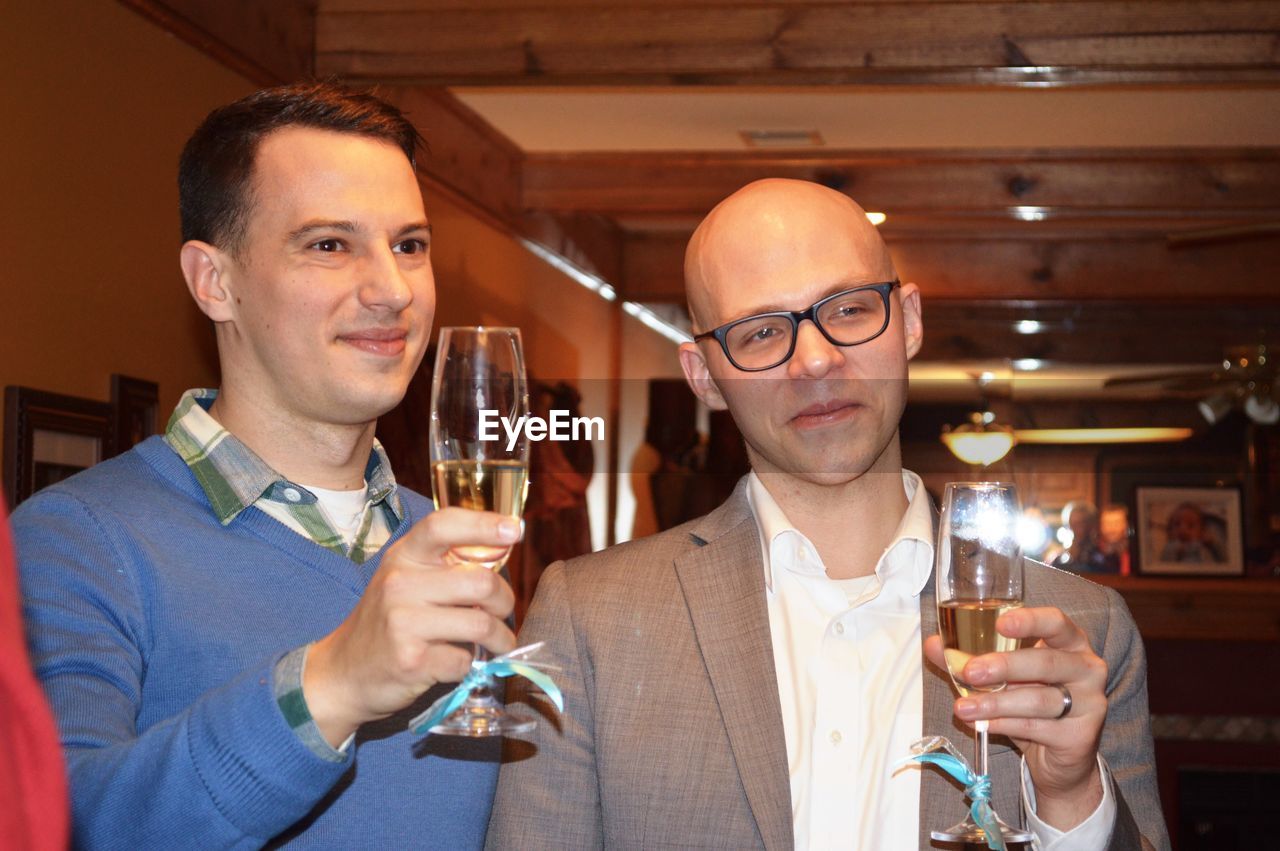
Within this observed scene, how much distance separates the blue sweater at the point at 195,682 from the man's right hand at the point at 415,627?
4 centimetres

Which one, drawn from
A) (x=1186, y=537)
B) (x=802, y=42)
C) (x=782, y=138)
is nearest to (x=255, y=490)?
(x=802, y=42)

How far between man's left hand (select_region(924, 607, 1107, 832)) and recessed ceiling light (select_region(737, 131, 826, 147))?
12.5 ft

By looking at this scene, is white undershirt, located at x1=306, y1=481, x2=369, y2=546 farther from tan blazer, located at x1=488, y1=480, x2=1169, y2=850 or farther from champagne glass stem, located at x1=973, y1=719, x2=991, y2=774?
champagne glass stem, located at x1=973, y1=719, x2=991, y2=774

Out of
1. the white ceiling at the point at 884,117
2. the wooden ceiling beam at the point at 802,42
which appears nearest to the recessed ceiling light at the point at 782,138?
the white ceiling at the point at 884,117

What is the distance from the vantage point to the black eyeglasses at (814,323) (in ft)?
5.18

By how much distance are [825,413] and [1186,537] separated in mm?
4284

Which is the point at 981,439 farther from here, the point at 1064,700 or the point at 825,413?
the point at 1064,700

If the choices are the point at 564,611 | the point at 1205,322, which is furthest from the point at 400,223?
the point at 1205,322

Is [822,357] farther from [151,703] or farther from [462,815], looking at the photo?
[151,703]

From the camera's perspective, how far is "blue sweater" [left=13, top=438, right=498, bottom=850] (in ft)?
3.31

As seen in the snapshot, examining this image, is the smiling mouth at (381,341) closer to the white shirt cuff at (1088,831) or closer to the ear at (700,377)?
the ear at (700,377)

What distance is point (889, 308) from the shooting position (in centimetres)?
162

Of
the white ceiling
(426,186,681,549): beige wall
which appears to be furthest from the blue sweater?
the white ceiling

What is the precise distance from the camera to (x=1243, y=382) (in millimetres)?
5551
